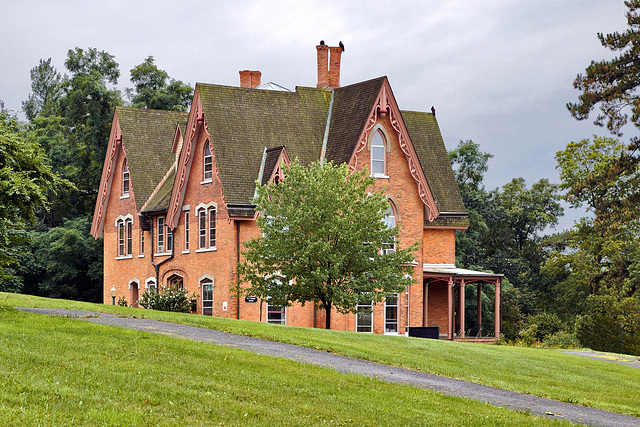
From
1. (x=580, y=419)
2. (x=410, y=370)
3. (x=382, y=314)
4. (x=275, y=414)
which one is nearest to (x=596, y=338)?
(x=382, y=314)

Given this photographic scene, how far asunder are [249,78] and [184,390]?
41247mm

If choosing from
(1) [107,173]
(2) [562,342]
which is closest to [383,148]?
(2) [562,342]

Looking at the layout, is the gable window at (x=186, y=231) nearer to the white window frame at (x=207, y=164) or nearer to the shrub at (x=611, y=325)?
the white window frame at (x=207, y=164)

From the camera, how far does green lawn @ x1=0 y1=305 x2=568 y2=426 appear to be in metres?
11.8

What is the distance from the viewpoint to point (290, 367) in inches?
661

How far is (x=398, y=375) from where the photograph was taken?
18.2m

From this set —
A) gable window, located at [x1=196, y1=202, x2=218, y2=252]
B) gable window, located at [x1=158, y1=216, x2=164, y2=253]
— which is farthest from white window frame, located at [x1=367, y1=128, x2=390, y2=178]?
gable window, located at [x1=158, y1=216, x2=164, y2=253]

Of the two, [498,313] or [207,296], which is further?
[498,313]

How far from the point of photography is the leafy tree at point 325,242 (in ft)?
102

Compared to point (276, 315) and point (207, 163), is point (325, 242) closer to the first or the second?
point (276, 315)

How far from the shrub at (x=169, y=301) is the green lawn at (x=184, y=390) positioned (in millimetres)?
21295

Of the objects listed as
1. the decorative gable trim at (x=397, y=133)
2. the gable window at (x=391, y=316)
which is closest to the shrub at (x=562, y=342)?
the gable window at (x=391, y=316)

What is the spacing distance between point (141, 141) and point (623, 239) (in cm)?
3384

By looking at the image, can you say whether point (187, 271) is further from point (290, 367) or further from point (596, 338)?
point (290, 367)
